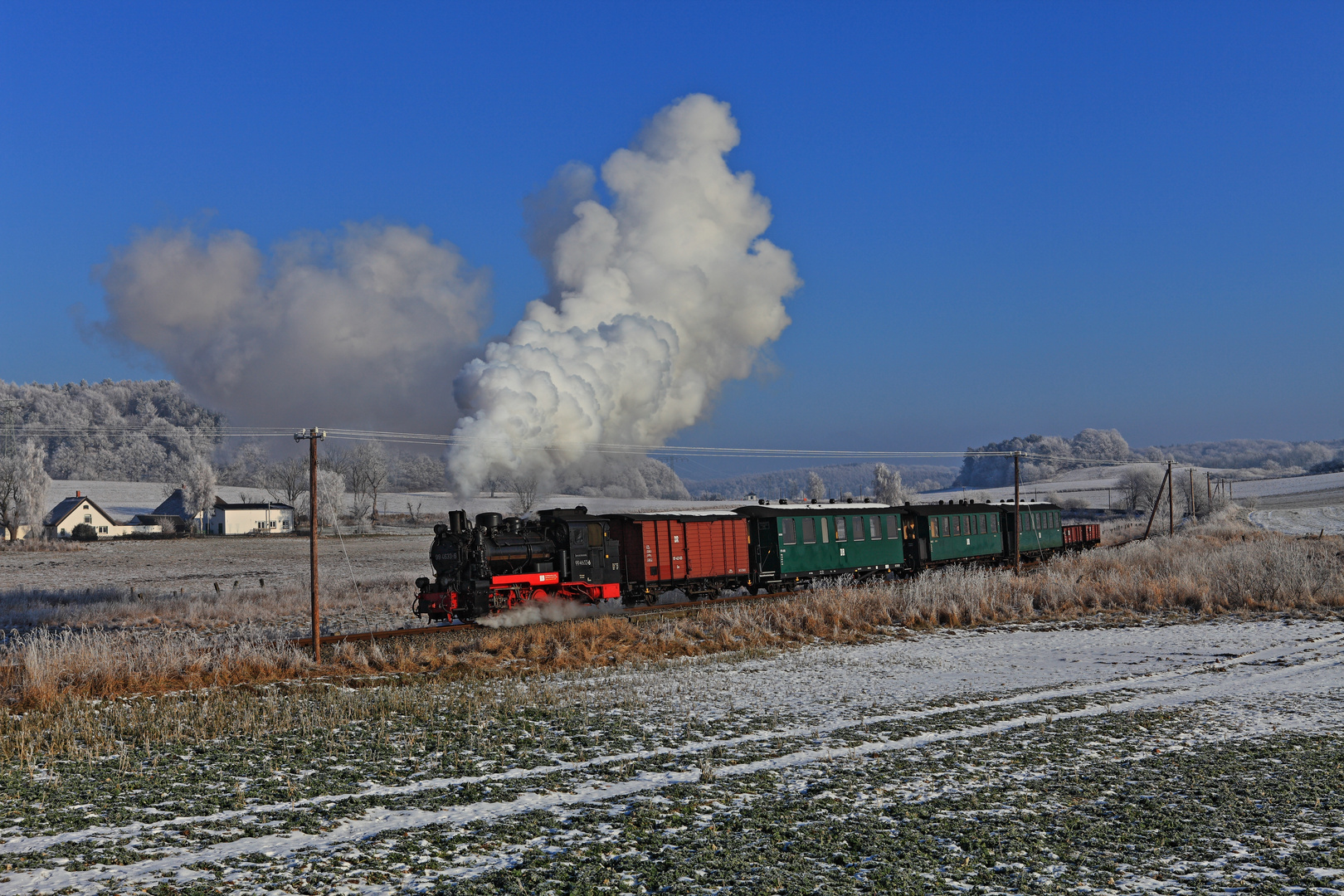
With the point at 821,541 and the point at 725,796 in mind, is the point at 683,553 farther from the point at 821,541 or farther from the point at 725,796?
the point at 725,796

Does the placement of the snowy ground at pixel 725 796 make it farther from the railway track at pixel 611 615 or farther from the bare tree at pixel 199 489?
the bare tree at pixel 199 489

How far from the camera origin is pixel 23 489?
317 feet

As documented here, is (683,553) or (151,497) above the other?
(151,497)

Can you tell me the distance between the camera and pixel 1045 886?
7266 millimetres

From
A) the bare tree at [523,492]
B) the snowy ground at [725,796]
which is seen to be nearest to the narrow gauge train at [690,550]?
the snowy ground at [725,796]

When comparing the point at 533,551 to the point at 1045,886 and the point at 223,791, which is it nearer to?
the point at 223,791

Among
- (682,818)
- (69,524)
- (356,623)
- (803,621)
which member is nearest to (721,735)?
(682,818)

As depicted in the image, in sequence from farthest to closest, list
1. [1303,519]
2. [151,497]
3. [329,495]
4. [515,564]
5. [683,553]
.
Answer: [151,497], [329,495], [1303,519], [683,553], [515,564]

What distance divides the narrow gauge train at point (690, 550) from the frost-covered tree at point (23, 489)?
292 ft

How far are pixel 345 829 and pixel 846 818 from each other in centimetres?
469

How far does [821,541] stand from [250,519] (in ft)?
311

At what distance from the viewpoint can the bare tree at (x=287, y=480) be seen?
5125 inches

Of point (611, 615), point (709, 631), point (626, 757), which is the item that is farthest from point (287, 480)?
point (626, 757)

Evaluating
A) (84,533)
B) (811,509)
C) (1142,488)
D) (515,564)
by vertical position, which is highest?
(1142,488)
